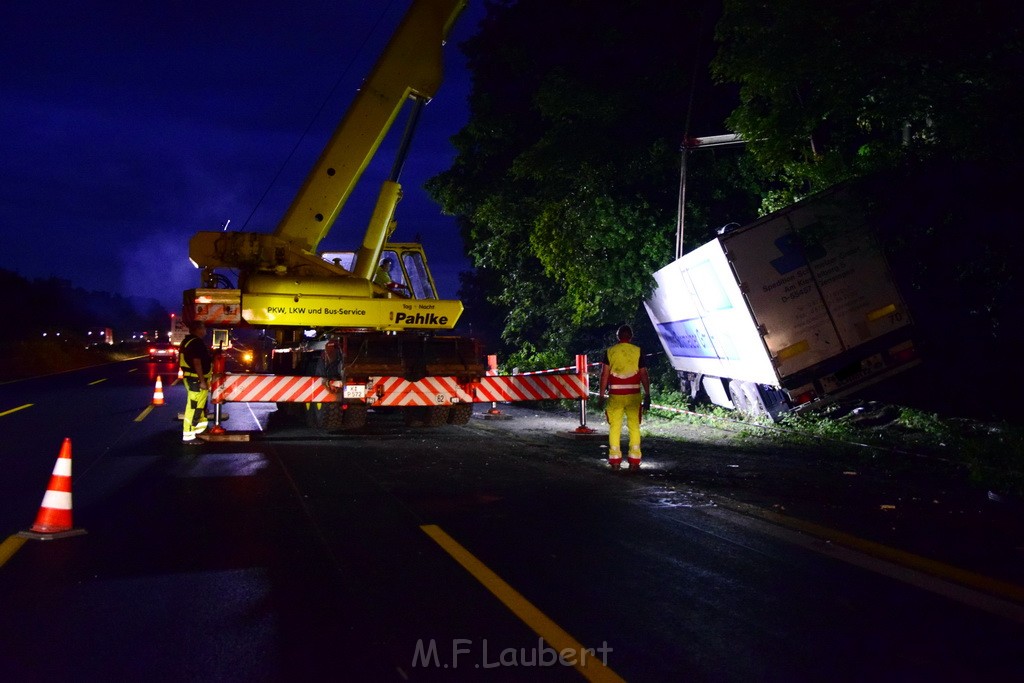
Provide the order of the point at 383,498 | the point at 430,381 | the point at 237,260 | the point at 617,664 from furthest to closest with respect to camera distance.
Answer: the point at 430,381
the point at 237,260
the point at 383,498
the point at 617,664

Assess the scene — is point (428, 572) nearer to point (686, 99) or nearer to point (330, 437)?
point (330, 437)

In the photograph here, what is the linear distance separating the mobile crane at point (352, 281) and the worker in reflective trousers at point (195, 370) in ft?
1.08

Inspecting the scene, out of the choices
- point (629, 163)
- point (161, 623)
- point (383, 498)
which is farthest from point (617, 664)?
point (629, 163)

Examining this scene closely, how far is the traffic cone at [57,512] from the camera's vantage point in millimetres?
6691

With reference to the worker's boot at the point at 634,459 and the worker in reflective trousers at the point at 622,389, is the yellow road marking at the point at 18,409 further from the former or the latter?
the worker's boot at the point at 634,459

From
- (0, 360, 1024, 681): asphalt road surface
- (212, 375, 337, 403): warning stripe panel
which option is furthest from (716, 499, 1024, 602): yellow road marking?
(212, 375, 337, 403): warning stripe panel

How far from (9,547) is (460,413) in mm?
8795

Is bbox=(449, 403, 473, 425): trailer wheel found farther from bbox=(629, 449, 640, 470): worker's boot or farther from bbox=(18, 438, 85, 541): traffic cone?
bbox=(18, 438, 85, 541): traffic cone

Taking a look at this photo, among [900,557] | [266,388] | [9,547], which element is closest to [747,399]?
[266,388]

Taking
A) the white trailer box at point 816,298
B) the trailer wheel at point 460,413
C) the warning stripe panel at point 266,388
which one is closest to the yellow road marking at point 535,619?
the warning stripe panel at point 266,388

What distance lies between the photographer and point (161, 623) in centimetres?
474

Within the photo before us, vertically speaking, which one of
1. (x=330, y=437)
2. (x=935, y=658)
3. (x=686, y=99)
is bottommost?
(x=935, y=658)

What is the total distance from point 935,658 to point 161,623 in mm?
4049

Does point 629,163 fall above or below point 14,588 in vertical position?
above
